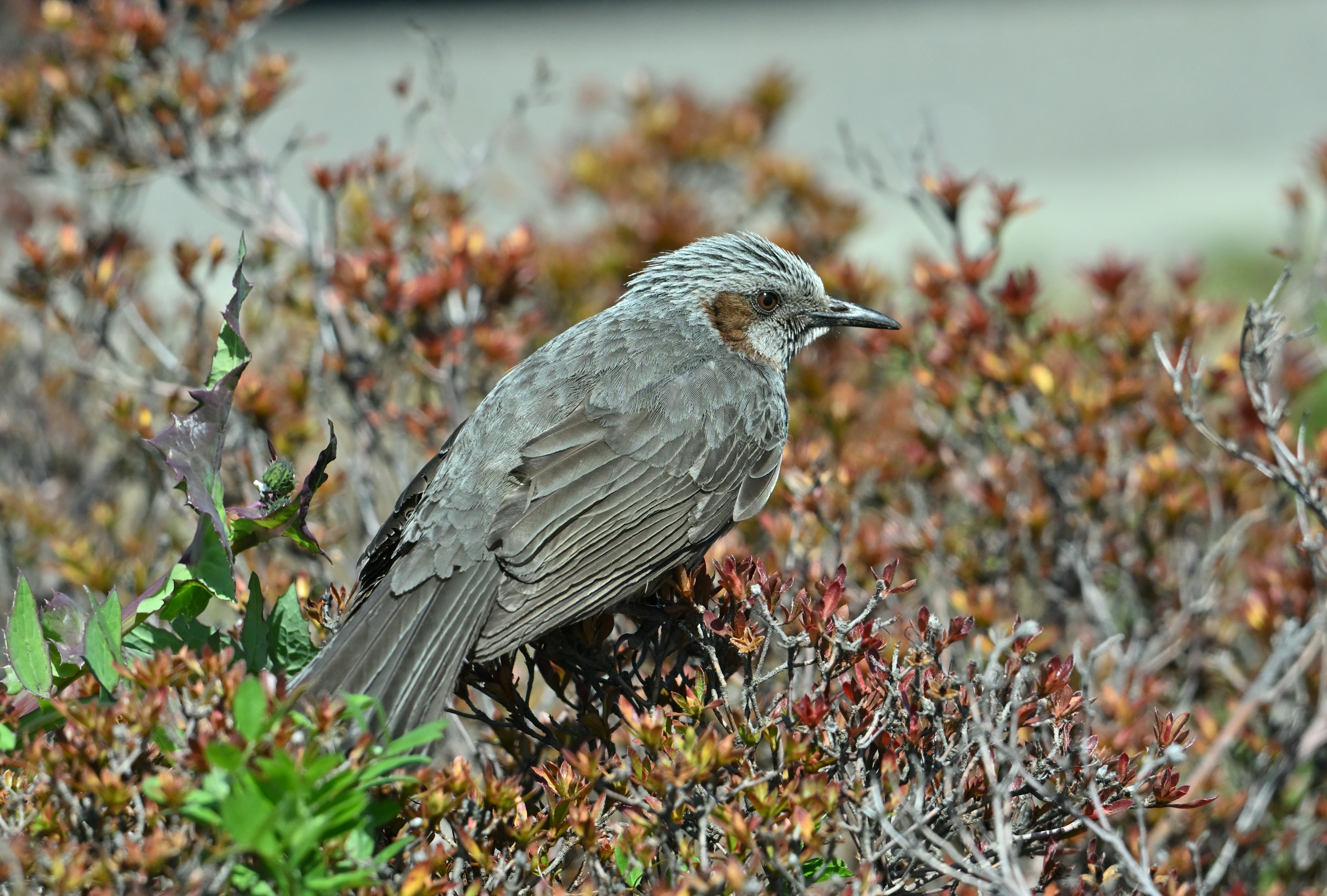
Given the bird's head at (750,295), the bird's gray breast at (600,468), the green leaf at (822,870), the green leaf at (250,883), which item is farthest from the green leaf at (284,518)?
the bird's head at (750,295)

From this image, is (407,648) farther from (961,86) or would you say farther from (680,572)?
(961,86)

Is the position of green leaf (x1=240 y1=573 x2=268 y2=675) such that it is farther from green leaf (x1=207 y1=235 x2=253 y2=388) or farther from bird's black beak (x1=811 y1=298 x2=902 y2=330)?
bird's black beak (x1=811 y1=298 x2=902 y2=330)

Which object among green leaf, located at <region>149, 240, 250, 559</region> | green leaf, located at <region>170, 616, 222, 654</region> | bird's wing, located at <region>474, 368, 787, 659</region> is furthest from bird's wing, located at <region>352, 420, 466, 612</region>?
green leaf, located at <region>149, 240, 250, 559</region>

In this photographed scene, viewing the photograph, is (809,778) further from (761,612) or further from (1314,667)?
(1314,667)

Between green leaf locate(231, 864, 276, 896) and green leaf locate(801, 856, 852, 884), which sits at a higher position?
green leaf locate(231, 864, 276, 896)

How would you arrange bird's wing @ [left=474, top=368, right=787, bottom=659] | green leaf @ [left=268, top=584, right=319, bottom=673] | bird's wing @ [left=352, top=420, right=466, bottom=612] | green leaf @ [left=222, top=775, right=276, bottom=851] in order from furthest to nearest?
bird's wing @ [left=352, top=420, right=466, bottom=612] → bird's wing @ [left=474, top=368, right=787, bottom=659] → green leaf @ [left=268, top=584, right=319, bottom=673] → green leaf @ [left=222, top=775, right=276, bottom=851]

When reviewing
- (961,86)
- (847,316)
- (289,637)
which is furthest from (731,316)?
(961,86)
